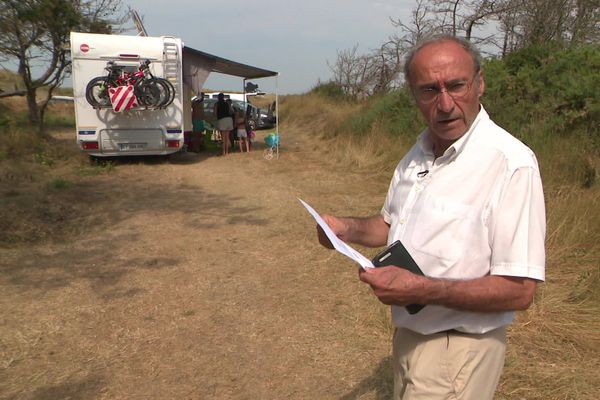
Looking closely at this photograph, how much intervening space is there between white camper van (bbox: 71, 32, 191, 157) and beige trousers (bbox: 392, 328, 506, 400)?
960cm

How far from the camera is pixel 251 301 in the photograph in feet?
13.8

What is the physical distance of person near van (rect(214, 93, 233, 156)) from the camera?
43.2ft

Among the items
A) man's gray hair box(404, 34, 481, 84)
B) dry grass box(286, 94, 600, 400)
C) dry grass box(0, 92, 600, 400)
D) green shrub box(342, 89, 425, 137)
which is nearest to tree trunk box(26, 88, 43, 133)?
dry grass box(0, 92, 600, 400)

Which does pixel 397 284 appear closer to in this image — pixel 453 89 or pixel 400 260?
pixel 400 260

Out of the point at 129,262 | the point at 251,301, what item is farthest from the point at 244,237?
the point at 251,301

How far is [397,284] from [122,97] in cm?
970

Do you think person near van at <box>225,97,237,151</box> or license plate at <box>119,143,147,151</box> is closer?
license plate at <box>119,143,147,151</box>

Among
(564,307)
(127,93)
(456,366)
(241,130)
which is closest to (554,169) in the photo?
(564,307)

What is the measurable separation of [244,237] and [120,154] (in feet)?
19.7

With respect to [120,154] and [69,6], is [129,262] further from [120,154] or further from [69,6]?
[69,6]

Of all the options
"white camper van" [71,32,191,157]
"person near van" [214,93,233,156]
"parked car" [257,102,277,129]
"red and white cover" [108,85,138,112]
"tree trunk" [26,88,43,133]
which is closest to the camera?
"red and white cover" [108,85,138,112]

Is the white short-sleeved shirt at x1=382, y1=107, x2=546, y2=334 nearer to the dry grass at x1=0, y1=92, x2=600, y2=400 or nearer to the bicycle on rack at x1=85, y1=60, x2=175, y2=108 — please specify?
the dry grass at x1=0, y1=92, x2=600, y2=400

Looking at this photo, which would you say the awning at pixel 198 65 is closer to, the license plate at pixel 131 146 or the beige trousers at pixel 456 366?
the license plate at pixel 131 146

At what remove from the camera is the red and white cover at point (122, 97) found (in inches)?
386
